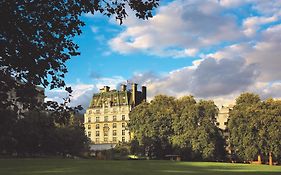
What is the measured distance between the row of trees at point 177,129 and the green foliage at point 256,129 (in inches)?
195

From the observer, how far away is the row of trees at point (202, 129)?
249 feet

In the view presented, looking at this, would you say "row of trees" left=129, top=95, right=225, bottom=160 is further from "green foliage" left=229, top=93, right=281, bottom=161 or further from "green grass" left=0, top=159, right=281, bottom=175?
"green grass" left=0, top=159, right=281, bottom=175

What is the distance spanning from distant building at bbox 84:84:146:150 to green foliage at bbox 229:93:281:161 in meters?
60.8

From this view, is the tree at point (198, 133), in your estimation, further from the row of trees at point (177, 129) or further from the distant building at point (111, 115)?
the distant building at point (111, 115)

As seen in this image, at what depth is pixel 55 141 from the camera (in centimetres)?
8406

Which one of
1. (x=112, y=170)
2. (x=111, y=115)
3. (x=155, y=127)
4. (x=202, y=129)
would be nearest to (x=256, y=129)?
(x=202, y=129)

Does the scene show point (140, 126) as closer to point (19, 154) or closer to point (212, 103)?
point (212, 103)

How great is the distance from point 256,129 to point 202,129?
33.2 ft

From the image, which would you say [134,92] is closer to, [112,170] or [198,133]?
[198,133]

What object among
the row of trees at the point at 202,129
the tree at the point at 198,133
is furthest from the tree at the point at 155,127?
the tree at the point at 198,133

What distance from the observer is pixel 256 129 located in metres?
77.1

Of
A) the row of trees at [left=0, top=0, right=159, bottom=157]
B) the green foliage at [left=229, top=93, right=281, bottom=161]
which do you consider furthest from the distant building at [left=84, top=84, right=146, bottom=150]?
the row of trees at [left=0, top=0, right=159, bottom=157]

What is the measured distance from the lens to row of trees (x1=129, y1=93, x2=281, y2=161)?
249 ft

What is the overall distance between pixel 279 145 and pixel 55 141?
4163 cm
